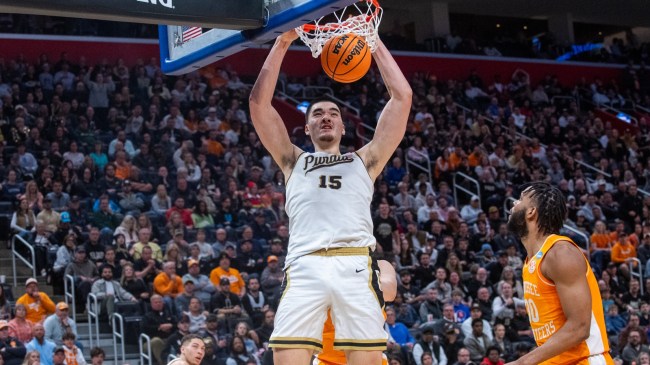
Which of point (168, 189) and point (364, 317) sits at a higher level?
point (168, 189)

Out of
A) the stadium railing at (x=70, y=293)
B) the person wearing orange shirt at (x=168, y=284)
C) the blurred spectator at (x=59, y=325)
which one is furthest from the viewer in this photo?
the person wearing orange shirt at (x=168, y=284)

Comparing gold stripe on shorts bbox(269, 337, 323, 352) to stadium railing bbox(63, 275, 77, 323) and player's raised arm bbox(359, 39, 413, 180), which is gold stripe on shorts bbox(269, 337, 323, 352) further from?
stadium railing bbox(63, 275, 77, 323)

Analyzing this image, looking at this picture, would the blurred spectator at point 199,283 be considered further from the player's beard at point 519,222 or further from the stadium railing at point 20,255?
the player's beard at point 519,222

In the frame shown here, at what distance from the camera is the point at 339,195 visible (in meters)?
5.70

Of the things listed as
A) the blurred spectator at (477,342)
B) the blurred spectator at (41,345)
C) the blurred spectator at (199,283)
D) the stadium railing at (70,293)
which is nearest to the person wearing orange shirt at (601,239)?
the blurred spectator at (477,342)

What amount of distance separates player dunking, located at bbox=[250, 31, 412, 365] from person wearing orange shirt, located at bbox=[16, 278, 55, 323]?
841cm

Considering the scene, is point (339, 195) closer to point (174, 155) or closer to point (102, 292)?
point (102, 292)

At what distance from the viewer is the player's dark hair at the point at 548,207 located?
5574mm

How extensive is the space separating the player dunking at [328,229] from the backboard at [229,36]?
0.77ft

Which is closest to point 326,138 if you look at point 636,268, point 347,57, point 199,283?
point 347,57

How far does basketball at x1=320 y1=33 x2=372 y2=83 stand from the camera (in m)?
6.15

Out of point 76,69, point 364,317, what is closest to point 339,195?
point 364,317

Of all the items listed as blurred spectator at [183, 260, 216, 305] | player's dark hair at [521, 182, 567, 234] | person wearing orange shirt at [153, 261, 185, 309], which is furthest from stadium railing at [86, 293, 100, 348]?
player's dark hair at [521, 182, 567, 234]

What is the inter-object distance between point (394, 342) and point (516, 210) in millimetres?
9033
